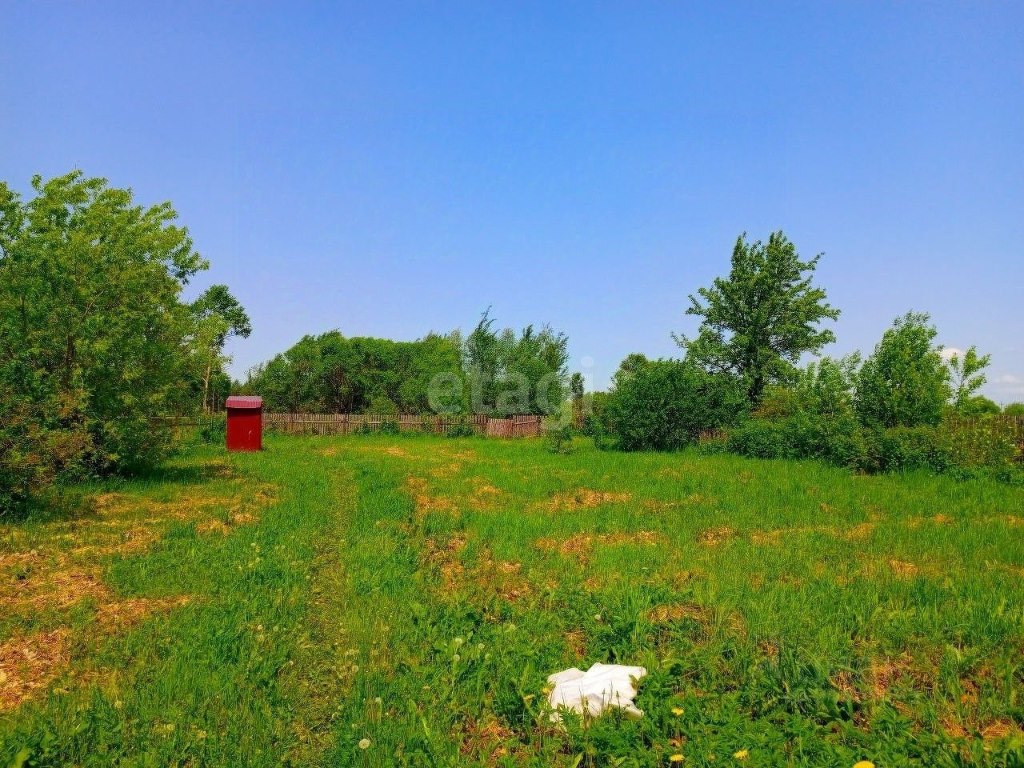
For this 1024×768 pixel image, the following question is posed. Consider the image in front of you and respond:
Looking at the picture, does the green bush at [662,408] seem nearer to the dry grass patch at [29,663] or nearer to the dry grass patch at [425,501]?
the dry grass patch at [425,501]

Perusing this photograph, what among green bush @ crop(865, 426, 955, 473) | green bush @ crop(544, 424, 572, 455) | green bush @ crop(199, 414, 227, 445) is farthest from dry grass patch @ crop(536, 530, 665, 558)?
green bush @ crop(199, 414, 227, 445)

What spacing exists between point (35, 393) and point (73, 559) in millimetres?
5576

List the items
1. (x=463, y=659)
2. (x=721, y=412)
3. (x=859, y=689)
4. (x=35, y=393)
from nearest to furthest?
(x=859, y=689) < (x=463, y=659) < (x=35, y=393) < (x=721, y=412)

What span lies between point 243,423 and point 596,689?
22.2 meters

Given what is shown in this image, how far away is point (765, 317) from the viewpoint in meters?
35.0

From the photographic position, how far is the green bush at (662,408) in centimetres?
2367

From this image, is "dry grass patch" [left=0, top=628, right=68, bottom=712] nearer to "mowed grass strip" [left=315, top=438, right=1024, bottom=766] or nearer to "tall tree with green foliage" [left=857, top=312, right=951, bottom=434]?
"mowed grass strip" [left=315, top=438, right=1024, bottom=766]

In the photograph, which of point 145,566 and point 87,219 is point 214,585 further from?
point 87,219

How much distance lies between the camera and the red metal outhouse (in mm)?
23234

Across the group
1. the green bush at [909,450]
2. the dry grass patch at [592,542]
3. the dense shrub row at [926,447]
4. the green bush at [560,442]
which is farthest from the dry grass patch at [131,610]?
the green bush at [560,442]

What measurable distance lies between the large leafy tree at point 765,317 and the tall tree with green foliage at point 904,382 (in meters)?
14.2

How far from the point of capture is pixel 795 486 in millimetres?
13211

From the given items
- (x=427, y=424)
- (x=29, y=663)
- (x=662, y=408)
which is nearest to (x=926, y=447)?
(x=662, y=408)

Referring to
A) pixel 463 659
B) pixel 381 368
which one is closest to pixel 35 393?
pixel 463 659
